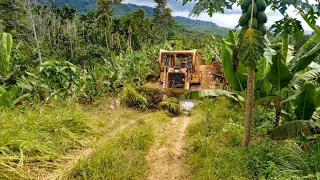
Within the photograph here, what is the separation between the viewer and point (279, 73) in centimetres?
489

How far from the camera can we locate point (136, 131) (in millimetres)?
5984

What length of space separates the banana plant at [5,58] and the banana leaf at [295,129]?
624 cm

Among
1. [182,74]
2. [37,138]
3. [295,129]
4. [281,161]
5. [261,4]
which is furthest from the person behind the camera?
[182,74]

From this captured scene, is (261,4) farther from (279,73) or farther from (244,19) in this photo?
(279,73)

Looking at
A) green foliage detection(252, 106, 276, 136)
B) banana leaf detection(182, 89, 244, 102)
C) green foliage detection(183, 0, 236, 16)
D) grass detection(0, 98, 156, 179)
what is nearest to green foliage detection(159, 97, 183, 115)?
grass detection(0, 98, 156, 179)

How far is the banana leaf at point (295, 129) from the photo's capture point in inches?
171

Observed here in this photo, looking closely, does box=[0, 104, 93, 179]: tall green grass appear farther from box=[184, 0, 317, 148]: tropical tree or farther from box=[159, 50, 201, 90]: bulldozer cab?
box=[159, 50, 201, 90]: bulldozer cab

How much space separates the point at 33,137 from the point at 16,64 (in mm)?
3616

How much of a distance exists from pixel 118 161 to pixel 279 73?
296 cm

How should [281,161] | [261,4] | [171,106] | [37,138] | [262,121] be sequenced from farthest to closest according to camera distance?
[171,106]
[262,121]
[37,138]
[281,161]
[261,4]

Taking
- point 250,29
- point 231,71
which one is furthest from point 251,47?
point 231,71

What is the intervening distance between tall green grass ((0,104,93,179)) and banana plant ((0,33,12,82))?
4.13ft

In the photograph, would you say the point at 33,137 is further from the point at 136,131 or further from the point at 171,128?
the point at 171,128

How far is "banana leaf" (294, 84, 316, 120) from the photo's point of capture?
183 inches
